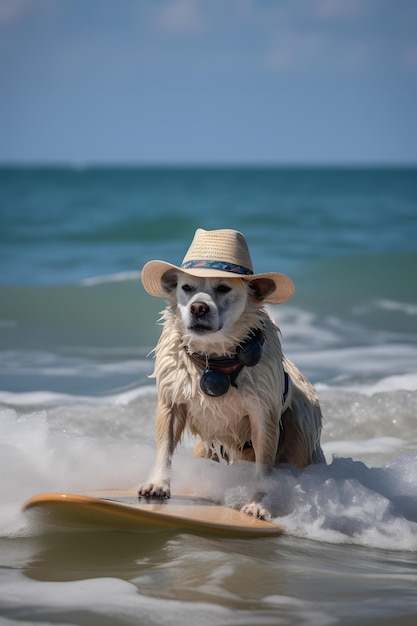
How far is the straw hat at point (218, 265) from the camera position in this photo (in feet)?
15.4

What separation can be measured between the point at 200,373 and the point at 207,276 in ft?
1.70

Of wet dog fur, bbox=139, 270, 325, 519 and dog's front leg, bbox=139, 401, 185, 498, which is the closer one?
wet dog fur, bbox=139, 270, 325, 519

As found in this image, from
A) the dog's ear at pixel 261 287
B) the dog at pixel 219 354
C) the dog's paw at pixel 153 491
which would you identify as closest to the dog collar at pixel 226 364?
the dog at pixel 219 354

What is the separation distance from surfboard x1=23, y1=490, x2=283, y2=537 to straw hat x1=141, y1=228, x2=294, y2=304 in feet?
3.35

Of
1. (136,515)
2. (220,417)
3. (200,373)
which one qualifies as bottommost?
(136,515)

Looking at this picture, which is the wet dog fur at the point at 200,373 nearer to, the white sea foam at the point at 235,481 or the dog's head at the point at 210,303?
the dog's head at the point at 210,303

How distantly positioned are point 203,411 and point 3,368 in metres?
4.74

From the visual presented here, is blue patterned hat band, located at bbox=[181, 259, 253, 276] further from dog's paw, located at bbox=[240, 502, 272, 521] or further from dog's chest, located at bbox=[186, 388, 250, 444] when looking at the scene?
dog's paw, located at bbox=[240, 502, 272, 521]

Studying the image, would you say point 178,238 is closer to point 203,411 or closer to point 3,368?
point 3,368

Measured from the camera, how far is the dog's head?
4621 mm

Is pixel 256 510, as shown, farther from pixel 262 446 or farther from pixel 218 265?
pixel 218 265

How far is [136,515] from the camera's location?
4.48 m

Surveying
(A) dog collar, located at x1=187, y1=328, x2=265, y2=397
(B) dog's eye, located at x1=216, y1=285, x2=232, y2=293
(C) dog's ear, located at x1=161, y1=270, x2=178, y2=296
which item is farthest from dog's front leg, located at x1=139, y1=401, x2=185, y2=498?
(B) dog's eye, located at x1=216, y1=285, x2=232, y2=293

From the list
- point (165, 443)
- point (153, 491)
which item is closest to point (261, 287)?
point (165, 443)
